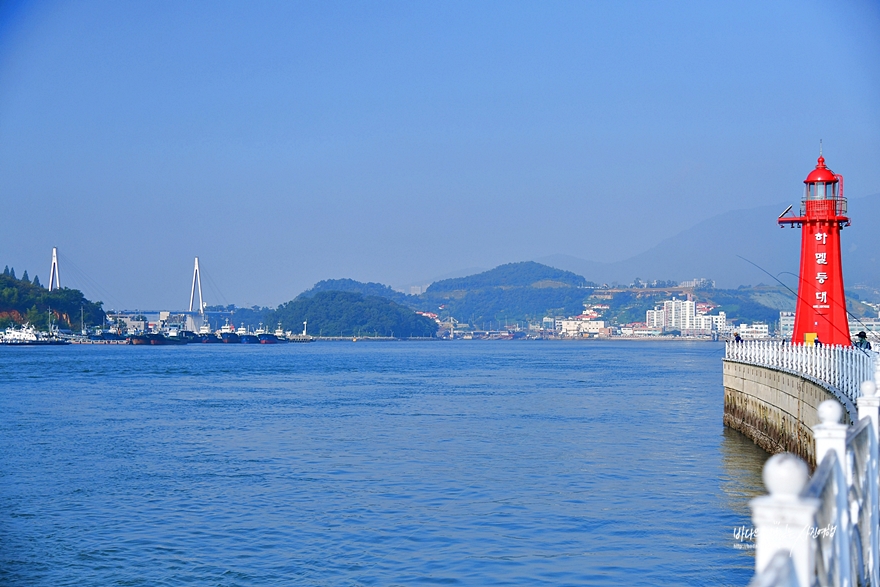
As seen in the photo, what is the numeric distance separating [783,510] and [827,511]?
1.40m

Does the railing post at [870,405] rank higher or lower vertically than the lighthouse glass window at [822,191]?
lower

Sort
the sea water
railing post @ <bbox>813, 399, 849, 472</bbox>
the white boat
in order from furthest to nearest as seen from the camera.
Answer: the white boat
the sea water
railing post @ <bbox>813, 399, 849, 472</bbox>

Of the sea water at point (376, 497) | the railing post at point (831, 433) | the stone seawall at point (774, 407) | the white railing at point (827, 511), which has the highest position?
the railing post at point (831, 433)

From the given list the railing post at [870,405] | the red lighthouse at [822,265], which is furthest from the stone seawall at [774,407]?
the railing post at [870,405]

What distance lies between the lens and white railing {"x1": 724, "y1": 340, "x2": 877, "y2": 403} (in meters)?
13.6

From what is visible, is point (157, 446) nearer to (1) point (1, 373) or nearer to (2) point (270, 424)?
(2) point (270, 424)

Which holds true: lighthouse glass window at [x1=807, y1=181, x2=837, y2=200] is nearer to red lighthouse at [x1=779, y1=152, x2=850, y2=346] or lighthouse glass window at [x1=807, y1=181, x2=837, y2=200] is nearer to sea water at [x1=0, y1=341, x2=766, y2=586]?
red lighthouse at [x1=779, y1=152, x2=850, y2=346]

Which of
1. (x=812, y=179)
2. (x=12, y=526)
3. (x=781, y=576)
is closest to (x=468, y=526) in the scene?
(x=12, y=526)

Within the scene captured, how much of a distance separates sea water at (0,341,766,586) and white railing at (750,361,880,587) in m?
5.83

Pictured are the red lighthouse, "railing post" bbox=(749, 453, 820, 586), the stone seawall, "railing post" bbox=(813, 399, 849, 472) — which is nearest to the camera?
"railing post" bbox=(749, 453, 820, 586)

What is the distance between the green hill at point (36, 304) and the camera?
558 feet

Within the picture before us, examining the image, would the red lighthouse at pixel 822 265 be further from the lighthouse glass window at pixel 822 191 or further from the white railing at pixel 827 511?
the white railing at pixel 827 511

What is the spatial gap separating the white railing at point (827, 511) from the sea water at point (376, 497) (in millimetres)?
5828

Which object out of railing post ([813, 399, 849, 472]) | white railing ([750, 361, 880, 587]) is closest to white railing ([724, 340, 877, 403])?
white railing ([750, 361, 880, 587])
